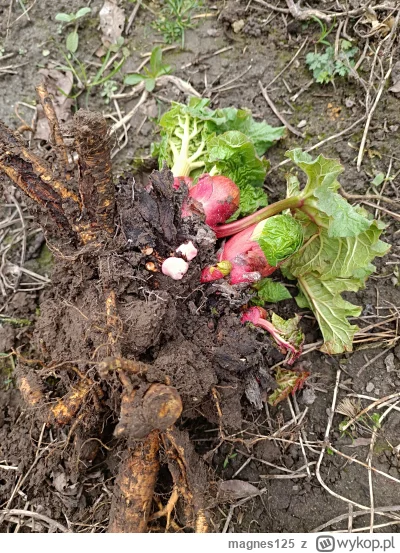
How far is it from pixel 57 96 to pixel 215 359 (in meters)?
2.37

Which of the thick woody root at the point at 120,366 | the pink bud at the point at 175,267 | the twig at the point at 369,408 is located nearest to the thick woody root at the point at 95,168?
the pink bud at the point at 175,267

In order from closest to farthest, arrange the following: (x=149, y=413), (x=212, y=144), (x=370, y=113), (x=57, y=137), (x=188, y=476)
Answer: (x=149, y=413)
(x=188, y=476)
(x=57, y=137)
(x=212, y=144)
(x=370, y=113)

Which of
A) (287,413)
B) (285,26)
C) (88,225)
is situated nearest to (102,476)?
(287,413)

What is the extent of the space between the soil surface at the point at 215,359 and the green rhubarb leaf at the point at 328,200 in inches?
23.6

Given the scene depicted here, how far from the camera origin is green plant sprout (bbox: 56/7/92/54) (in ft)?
11.1

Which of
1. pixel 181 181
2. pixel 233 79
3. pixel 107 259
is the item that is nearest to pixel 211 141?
pixel 181 181

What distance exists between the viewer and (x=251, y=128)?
116 inches

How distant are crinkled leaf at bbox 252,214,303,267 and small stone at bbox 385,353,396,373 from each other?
0.96 metres

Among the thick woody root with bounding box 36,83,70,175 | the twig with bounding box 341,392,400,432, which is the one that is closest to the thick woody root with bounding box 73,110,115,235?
the thick woody root with bounding box 36,83,70,175

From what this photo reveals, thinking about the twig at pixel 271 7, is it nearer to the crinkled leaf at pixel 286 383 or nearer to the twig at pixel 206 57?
the twig at pixel 206 57

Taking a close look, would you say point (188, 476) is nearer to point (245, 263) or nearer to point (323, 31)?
point (245, 263)

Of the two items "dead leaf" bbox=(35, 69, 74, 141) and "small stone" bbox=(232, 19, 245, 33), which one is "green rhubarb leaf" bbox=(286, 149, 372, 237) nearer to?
"small stone" bbox=(232, 19, 245, 33)

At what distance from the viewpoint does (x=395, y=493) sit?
8.36ft
